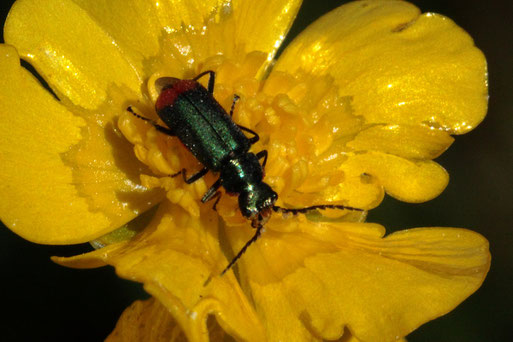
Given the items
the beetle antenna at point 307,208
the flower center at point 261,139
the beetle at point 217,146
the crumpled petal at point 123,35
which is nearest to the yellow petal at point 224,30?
the crumpled petal at point 123,35

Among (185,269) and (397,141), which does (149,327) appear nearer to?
(185,269)

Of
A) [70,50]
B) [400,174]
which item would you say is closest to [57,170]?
[70,50]

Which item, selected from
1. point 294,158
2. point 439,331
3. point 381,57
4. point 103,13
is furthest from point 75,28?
point 439,331

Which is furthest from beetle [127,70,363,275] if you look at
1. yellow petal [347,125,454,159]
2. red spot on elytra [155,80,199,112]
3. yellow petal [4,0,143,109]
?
yellow petal [347,125,454,159]

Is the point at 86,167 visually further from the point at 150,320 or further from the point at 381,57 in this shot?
the point at 381,57

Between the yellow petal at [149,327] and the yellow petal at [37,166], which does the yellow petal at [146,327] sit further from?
the yellow petal at [37,166]

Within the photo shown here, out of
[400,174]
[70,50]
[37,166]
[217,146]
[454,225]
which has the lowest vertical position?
[454,225]
